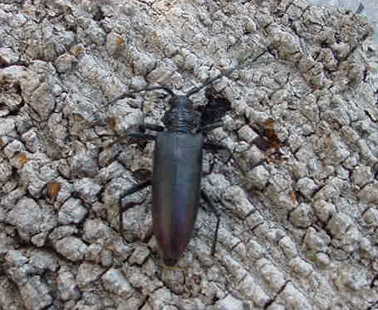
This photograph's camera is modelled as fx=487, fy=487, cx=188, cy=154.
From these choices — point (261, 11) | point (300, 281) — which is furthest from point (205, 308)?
point (261, 11)

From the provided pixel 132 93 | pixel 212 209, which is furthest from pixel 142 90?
pixel 212 209

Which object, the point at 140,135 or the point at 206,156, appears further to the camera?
the point at 206,156

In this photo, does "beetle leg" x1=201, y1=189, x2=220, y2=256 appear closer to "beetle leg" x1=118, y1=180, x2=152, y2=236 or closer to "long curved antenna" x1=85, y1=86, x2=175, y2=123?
"beetle leg" x1=118, y1=180, x2=152, y2=236

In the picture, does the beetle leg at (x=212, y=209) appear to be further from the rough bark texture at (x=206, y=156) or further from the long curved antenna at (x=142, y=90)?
the long curved antenna at (x=142, y=90)

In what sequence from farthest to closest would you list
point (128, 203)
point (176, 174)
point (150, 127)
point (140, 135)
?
1. point (150, 127)
2. point (140, 135)
3. point (176, 174)
4. point (128, 203)

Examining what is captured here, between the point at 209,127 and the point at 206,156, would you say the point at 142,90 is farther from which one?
the point at 206,156

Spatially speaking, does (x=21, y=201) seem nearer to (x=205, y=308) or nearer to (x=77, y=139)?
(x=77, y=139)
